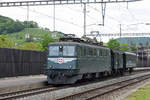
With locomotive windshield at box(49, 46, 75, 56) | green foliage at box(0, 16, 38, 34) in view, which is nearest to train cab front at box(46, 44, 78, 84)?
locomotive windshield at box(49, 46, 75, 56)

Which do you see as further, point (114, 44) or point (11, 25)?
point (11, 25)

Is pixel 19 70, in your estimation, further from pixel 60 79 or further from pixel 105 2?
pixel 105 2

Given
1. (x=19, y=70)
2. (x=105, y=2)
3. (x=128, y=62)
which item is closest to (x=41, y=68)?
(x=19, y=70)

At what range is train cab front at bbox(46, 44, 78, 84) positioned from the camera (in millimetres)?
22234

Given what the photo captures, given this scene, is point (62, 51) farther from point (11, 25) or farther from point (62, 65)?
point (11, 25)

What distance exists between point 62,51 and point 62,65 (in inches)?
44.3

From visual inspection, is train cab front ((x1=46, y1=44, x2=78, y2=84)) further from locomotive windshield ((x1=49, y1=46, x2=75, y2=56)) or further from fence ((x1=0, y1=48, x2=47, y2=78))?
fence ((x1=0, y1=48, x2=47, y2=78))

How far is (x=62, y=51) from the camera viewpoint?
2300 centimetres

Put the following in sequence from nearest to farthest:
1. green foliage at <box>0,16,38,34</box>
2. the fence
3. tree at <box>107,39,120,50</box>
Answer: the fence
tree at <box>107,39,120,50</box>
green foliage at <box>0,16,38,34</box>

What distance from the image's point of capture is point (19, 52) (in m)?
27.1

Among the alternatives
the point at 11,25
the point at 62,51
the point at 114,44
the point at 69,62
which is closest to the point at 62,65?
the point at 69,62

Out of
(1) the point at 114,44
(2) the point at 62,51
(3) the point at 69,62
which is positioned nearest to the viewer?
(3) the point at 69,62

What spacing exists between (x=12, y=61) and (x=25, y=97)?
34.2ft

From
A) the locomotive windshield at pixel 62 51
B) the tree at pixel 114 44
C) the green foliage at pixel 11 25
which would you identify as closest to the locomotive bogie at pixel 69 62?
the locomotive windshield at pixel 62 51
